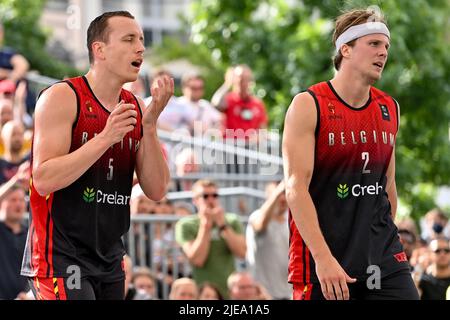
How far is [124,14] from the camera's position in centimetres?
775

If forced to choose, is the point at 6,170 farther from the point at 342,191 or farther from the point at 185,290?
the point at 342,191

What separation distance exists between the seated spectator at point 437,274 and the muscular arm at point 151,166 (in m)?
4.73

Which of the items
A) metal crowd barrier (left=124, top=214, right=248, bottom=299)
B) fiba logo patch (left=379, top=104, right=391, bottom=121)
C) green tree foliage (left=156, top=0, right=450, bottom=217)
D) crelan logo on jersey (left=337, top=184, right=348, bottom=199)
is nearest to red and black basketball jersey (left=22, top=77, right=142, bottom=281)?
crelan logo on jersey (left=337, top=184, right=348, bottom=199)

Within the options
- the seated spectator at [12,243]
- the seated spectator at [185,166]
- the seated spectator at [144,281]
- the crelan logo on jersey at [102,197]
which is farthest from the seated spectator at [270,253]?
the crelan logo on jersey at [102,197]

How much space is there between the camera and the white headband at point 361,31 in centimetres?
776

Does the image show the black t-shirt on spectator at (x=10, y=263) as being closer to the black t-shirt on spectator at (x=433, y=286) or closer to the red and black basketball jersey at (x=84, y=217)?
the black t-shirt on spectator at (x=433, y=286)

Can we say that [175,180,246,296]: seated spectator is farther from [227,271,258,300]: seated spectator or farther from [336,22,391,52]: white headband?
[336,22,391,52]: white headband

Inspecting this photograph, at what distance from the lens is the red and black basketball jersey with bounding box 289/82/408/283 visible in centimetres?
761

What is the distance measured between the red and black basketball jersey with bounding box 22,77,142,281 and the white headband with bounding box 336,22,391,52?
1.51 meters

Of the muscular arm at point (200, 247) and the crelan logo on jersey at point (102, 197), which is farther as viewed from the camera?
the muscular arm at point (200, 247)

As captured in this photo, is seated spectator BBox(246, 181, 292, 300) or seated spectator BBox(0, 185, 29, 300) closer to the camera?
seated spectator BBox(0, 185, 29, 300)

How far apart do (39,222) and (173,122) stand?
1099 cm

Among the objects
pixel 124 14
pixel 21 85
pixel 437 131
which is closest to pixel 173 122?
pixel 21 85
